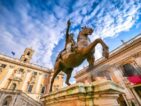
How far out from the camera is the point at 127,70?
14.5 m

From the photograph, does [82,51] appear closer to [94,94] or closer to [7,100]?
[94,94]

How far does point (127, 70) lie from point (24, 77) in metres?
28.7

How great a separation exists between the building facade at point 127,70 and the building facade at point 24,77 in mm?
22838

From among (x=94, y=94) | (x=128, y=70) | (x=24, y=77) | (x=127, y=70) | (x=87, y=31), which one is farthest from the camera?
(x=24, y=77)

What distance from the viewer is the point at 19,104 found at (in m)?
23.6

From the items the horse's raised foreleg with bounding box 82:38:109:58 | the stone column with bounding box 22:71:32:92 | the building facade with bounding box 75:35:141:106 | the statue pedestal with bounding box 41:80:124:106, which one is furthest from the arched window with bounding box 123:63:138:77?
the stone column with bounding box 22:71:32:92

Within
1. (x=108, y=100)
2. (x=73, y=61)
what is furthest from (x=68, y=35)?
(x=108, y=100)

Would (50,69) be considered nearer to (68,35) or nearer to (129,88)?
(129,88)

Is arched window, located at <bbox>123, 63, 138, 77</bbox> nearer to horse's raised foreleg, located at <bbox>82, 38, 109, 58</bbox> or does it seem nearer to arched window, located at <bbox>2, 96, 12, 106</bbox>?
horse's raised foreleg, located at <bbox>82, 38, 109, 58</bbox>

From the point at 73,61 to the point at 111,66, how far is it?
1434 centimetres

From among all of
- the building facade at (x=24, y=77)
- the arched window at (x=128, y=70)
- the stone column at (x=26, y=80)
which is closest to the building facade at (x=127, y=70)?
the arched window at (x=128, y=70)

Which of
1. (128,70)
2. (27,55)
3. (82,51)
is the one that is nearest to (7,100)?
(27,55)

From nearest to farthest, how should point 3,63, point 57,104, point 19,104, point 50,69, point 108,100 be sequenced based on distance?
point 108,100, point 57,104, point 19,104, point 3,63, point 50,69

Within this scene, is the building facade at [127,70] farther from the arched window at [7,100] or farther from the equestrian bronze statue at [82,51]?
the arched window at [7,100]
